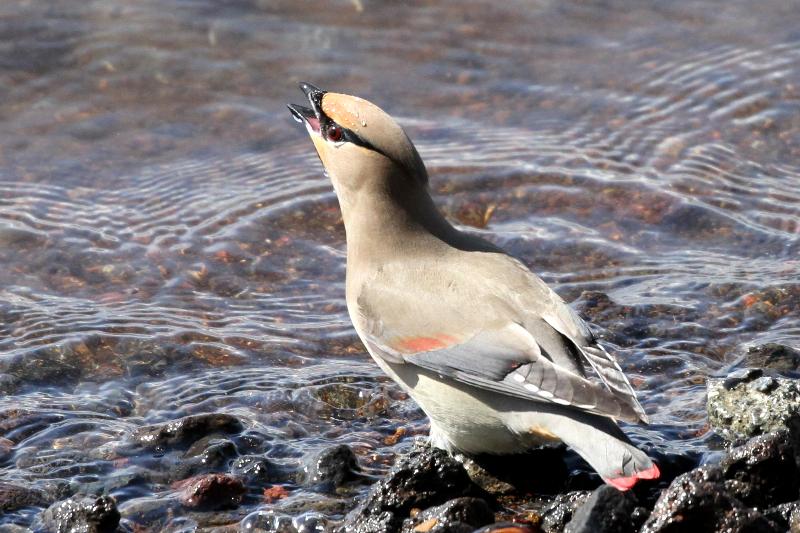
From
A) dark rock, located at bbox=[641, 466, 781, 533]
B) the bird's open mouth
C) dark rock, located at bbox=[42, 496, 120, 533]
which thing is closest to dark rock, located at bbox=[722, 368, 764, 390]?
dark rock, located at bbox=[641, 466, 781, 533]

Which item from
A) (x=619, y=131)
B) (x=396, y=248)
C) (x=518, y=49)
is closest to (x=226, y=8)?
(x=518, y=49)

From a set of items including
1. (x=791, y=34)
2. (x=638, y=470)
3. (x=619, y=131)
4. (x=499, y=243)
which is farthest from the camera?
(x=791, y=34)

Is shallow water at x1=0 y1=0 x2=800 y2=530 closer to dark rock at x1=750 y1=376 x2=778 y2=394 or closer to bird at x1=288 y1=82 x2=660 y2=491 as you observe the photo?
dark rock at x1=750 y1=376 x2=778 y2=394

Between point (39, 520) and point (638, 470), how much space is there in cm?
249

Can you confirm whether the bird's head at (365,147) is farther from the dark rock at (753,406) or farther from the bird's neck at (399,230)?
the dark rock at (753,406)

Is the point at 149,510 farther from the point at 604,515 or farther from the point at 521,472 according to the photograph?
the point at 604,515

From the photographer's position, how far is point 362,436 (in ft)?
20.9

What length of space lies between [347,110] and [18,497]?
2390 mm

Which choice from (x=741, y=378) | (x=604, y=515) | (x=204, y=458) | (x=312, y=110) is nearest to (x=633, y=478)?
(x=604, y=515)

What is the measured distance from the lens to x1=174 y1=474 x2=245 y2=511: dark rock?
5.62 meters

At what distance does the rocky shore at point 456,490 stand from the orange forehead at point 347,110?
1.56m

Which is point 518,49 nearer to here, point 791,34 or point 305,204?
point 791,34

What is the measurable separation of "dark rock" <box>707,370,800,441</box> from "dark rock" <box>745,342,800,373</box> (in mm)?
683

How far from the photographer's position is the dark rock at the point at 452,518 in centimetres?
497
